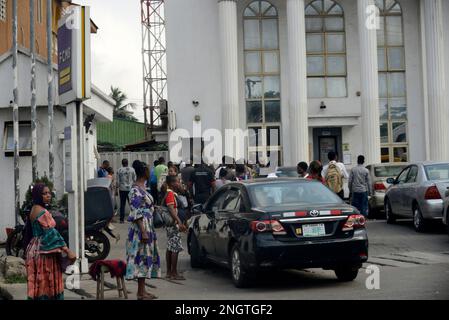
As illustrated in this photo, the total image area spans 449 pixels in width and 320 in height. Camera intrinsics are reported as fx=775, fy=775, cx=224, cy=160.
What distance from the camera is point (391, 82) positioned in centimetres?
3441

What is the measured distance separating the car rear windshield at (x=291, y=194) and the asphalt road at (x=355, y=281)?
120cm

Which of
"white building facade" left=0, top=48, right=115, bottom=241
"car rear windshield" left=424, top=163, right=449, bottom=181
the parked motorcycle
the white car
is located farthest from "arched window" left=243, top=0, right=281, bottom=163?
the parked motorcycle

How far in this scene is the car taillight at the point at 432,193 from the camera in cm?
1675

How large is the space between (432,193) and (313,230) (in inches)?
277

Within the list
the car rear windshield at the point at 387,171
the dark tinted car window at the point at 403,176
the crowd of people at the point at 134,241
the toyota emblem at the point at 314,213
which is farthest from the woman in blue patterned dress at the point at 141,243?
the car rear windshield at the point at 387,171

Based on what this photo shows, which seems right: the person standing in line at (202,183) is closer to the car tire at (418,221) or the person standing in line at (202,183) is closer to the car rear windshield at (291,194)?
the car tire at (418,221)

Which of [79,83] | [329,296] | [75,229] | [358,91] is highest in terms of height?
[358,91]

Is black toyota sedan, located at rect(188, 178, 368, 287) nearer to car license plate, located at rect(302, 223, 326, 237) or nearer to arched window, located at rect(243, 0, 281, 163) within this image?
car license plate, located at rect(302, 223, 326, 237)

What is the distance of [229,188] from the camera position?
12.6 m

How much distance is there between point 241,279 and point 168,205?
6.74ft

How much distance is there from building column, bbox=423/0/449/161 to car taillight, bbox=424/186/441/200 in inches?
615

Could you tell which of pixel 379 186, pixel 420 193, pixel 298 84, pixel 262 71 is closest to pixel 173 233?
pixel 420 193
